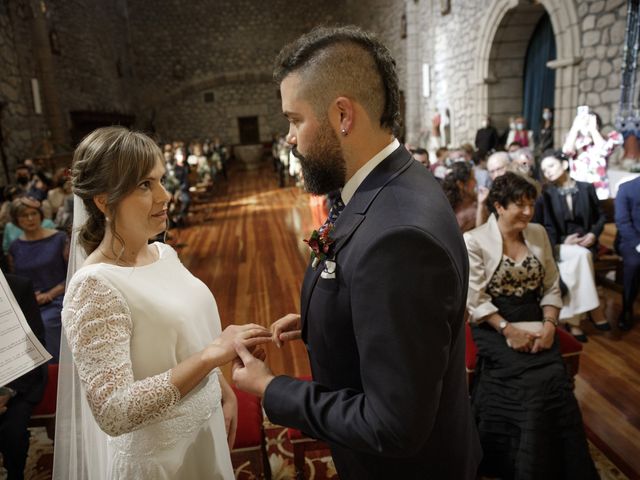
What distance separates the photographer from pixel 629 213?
339 centimetres

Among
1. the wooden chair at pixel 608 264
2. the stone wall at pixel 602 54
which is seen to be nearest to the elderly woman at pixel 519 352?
the wooden chair at pixel 608 264

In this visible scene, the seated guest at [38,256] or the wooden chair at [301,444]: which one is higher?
the seated guest at [38,256]

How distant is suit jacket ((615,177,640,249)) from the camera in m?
3.33

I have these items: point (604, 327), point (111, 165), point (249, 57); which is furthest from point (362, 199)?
point (249, 57)

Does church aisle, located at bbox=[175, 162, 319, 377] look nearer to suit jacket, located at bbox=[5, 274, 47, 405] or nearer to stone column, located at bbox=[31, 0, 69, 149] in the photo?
suit jacket, located at bbox=[5, 274, 47, 405]

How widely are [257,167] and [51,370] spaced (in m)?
15.3

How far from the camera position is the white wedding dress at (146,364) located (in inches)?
41.8

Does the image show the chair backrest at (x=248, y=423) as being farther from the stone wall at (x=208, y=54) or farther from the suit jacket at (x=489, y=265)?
the stone wall at (x=208, y=54)

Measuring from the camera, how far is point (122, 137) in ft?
3.85

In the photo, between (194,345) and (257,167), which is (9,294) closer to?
(194,345)

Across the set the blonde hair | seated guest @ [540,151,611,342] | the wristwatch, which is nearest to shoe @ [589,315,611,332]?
seated guest @ [540,151,611,342]

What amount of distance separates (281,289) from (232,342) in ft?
11.3

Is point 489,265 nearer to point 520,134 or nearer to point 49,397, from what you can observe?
point 49,397

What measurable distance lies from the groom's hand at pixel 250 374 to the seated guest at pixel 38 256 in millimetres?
2500
